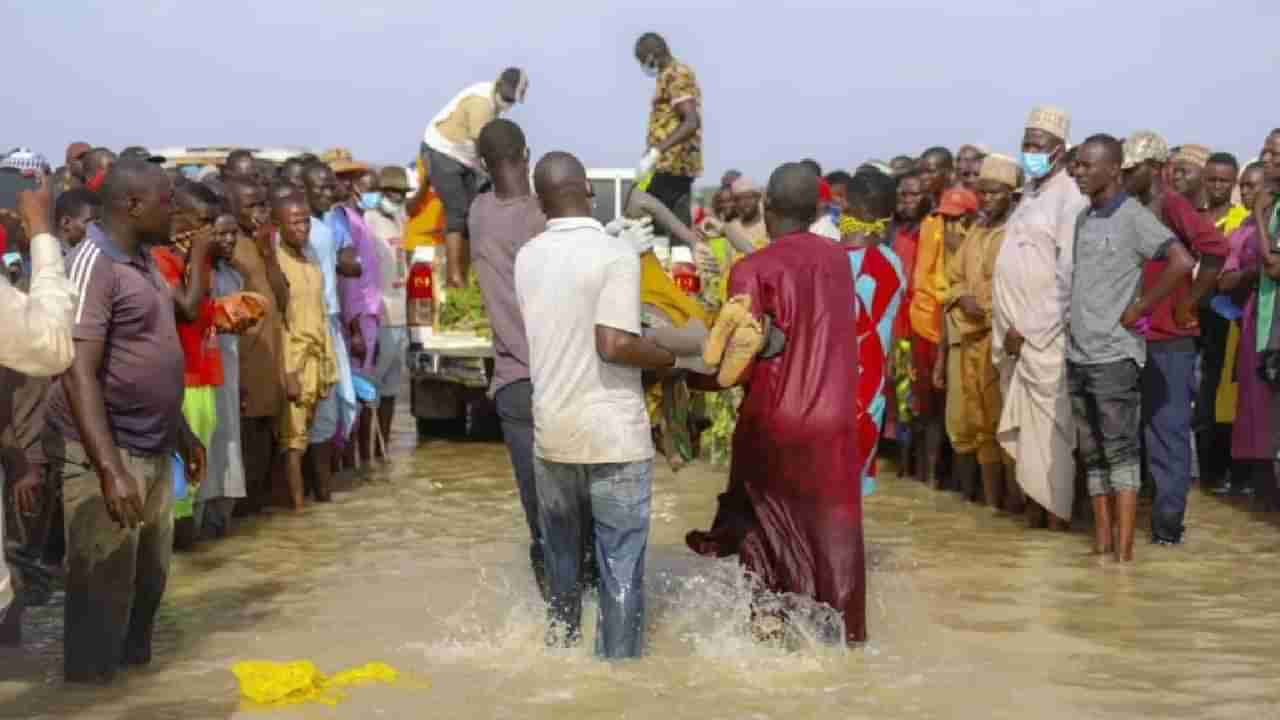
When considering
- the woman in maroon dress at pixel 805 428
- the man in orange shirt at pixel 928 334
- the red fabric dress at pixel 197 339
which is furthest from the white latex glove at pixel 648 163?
the woman in maroon dress at pixel 805 428

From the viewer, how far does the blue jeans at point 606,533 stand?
7.11 metres

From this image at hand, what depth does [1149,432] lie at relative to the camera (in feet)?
34.6

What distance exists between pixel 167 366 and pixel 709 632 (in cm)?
247

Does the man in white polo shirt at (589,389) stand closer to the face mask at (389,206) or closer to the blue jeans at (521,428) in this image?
the blue jeans at (521,428)

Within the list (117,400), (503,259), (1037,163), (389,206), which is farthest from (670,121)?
(117,400)

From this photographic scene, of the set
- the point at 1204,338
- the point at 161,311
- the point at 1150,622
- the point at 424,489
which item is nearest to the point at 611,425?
the point at 161,311

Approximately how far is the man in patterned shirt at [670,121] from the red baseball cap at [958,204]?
1.96 metres

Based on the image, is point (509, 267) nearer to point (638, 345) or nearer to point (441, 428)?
point (638, 345)

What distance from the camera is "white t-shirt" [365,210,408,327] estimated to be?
1404 centimetres

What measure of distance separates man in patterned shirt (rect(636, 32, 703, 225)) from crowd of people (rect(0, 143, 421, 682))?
212cm

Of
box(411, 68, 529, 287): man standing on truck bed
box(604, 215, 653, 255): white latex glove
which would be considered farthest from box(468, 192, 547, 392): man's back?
box(411, 68, 529, 287): man standing on truck bed

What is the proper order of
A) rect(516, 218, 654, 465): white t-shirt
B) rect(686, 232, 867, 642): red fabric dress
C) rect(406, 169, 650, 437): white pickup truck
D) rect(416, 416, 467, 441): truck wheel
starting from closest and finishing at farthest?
1. rect(516, 218, 654, 465): white t-shirt
2. rect(686, 232, 867, 642): red fabric dress
3. rect(406, 169, 650, 437): white pickup truck
4. rect(416, 416, 467, 441): truck wheel

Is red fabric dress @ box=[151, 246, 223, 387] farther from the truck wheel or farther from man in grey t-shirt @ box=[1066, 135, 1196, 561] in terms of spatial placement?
the truck wheel

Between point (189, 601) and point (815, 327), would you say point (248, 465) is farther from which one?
point (815, 327)
